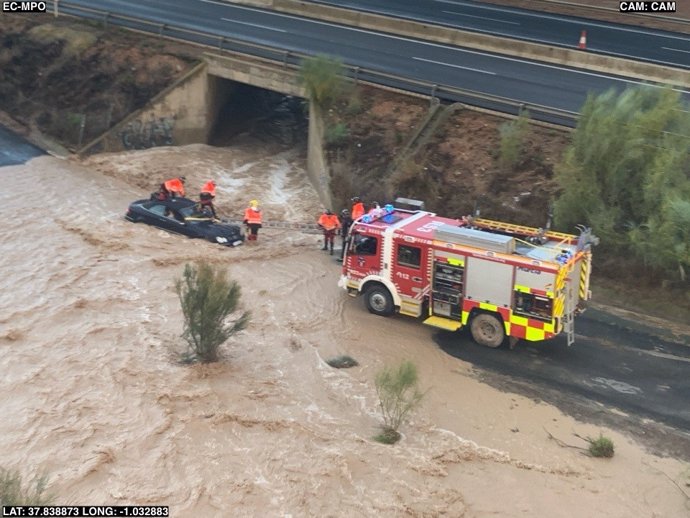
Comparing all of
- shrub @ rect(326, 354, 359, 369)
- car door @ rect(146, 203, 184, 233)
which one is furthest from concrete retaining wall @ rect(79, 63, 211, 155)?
shrub @ rect(326, 354, 359, 369)

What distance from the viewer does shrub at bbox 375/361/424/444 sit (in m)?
14.5

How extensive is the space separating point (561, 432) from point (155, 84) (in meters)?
20.6

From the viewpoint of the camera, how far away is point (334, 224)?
73.7ft

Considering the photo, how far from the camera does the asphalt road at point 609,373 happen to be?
50.3 feet

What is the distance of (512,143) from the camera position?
22672 mm

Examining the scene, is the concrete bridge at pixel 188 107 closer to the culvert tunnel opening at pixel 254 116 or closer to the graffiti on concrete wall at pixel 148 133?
the graffiti on concrete wall at pixel 148 133

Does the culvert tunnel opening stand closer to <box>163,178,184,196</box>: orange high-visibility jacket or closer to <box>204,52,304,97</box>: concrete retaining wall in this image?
<box>204,52,304,97</box>: concrete retaining wall

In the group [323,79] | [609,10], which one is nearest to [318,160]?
[323,79]

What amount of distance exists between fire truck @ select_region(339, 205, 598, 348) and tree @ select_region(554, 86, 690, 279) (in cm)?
223

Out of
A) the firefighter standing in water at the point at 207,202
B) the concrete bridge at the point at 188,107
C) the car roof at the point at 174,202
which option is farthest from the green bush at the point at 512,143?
the car roof at the point at 174,202

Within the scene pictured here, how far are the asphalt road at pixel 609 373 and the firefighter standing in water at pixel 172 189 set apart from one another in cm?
941

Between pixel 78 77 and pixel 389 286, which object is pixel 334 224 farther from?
pixel 78 77

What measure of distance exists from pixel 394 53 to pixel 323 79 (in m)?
5.15

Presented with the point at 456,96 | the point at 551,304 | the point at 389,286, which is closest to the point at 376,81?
the point at 456,96
